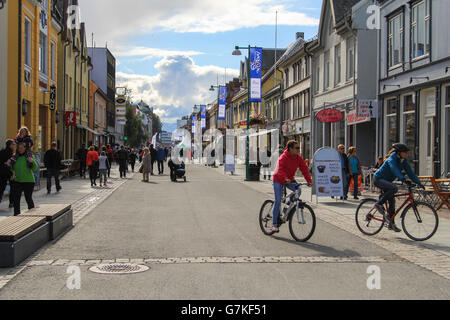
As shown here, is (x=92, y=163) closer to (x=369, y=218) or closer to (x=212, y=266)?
(x=369, y=218)

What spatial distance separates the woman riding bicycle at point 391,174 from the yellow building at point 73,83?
27.3 meters

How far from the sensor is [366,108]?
2305 cm

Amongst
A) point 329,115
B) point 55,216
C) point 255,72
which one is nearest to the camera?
point 55,216

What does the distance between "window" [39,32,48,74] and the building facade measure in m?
16.6

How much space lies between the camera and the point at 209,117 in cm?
12725

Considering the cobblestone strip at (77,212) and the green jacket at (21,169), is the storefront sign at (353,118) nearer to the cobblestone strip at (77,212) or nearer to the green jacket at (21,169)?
the cobblestone strip at (77,212)

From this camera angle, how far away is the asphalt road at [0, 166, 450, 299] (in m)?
5.82

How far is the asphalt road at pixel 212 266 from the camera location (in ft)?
19.1

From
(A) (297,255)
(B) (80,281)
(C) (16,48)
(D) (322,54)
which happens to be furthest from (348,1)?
(B) (80,281)

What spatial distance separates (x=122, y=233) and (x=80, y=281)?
3.89 meters

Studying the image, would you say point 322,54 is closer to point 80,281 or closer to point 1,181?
point 1,181

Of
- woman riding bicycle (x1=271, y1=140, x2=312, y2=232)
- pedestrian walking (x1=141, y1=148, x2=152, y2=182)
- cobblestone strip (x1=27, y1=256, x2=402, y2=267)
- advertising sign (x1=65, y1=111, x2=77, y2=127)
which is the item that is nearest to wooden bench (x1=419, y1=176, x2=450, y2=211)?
woman riding bicycle (x1=271, y1=140, x2=312, y2=232)

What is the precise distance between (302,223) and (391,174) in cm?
200

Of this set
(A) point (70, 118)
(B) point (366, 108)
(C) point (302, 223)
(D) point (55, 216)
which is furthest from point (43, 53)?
(C) point (302, 223)
